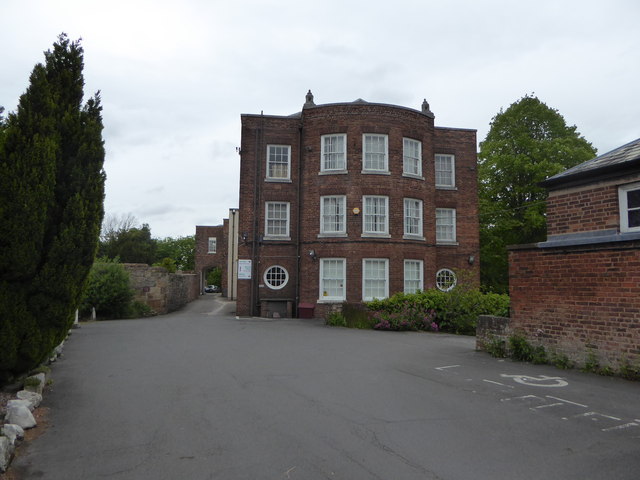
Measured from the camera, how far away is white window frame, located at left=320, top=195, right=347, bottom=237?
22.5 metres

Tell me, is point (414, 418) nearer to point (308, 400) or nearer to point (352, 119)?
point (308, 400)

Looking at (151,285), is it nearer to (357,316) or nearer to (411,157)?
(357,316)

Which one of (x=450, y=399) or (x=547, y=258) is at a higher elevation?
(x=547, y=258)

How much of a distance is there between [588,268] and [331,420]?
577 cm

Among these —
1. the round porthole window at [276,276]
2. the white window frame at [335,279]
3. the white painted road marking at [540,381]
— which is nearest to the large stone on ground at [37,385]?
the white painted road marking at [540,381]

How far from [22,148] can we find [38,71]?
1.31 meters

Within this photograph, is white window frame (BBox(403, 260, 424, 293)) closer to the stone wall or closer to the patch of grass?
the patch of grass

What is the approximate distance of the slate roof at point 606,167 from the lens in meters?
8.95

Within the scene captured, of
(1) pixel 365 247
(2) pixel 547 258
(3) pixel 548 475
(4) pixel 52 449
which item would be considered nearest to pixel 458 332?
(1) pixel 365 247

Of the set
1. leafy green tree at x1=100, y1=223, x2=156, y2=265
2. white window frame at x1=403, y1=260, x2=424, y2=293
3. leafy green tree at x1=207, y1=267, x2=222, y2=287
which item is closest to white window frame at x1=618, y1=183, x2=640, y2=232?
white window frame at x1=403, y1=260, x2=424, y2=293

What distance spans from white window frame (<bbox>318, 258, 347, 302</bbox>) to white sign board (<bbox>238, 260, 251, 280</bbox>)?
11.8 ft

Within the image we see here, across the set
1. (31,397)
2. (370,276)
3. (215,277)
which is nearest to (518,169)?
(370,276)

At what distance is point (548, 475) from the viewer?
4.09m

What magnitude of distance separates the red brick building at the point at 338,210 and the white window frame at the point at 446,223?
0.99 feet
